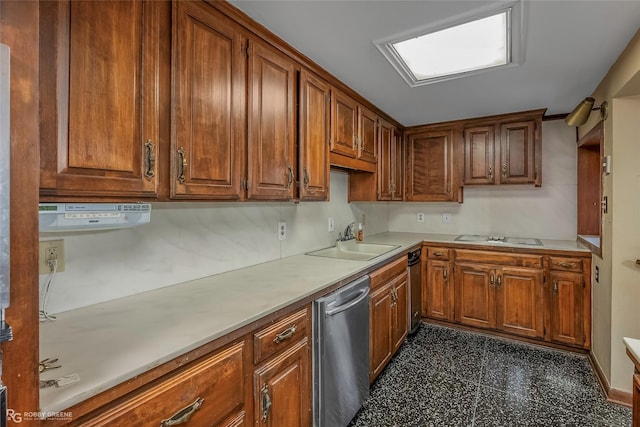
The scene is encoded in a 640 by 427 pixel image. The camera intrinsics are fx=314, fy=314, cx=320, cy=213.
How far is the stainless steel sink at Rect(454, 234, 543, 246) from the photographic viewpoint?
3068mm

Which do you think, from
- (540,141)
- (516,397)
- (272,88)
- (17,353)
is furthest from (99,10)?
(540,141)

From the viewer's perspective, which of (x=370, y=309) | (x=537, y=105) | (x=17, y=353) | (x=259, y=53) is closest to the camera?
(x=17, y=353)

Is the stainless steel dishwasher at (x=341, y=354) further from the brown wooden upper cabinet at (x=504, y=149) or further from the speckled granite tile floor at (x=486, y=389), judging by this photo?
the brown wooden upper cabinet at (x=504, y=149)

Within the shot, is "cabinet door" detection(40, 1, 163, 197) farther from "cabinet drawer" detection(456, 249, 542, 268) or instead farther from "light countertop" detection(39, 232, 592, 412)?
"cabinet drawer" detection(456, 249, 542, 268)

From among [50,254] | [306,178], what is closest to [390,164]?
[306,178]

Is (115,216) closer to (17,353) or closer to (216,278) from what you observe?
(17,353)

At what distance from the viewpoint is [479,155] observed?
3.32 metres

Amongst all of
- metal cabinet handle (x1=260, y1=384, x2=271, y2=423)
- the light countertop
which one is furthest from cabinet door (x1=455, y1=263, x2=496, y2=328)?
metal cabinet handle (x1=260, y1=384, x2=271, y2=423)

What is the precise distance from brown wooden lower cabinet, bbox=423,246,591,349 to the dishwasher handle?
1.59 metres

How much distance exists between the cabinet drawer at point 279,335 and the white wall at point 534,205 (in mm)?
2873

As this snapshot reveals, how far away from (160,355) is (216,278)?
84 cm

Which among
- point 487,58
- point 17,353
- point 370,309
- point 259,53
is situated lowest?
point 370,309

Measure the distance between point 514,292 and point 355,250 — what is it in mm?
1516

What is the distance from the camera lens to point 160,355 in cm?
87
